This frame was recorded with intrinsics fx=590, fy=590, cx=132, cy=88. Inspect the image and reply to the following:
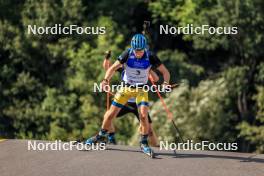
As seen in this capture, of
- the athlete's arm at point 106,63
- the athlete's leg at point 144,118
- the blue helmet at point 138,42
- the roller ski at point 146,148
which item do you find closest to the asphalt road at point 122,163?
the roller ski at point 146,148

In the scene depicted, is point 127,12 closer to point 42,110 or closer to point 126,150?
point 42,110

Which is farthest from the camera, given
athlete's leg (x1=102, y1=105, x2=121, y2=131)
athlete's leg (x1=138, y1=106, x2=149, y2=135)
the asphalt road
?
athlete's leg (x1=102, y1=105, x2=121, y2=131)

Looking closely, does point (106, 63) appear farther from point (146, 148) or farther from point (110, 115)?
point (146, 148)

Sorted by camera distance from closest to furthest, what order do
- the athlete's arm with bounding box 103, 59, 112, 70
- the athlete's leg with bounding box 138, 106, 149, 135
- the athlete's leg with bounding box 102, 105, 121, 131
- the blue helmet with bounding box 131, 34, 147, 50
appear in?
the blue helmet with bounding box 131, 34, 147, 50 < the athlete's leg with bounding box 138, 106, 149, 135 < the athlete's leg with bounding box 102, 105, 121, 131 < the athlete's arm with bounding box 103, 59, 112, 70

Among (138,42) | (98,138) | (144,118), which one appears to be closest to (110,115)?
(98,138)

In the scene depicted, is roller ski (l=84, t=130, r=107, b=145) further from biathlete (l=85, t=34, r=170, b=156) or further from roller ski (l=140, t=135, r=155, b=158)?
roller ski (l=140, t=135, r=155, b=158)

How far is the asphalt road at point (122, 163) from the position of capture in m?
8.88

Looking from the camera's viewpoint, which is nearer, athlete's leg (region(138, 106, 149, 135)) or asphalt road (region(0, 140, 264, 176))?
asphalt road (region(0, 140, 264, 176))

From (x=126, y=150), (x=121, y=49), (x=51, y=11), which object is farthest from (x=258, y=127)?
(x=126, y=150)

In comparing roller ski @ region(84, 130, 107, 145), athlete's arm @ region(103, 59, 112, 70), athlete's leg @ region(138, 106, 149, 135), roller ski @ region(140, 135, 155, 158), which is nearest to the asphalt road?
roller ski @ region(140, 135, 155, 158)

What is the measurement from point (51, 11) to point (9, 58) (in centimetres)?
291

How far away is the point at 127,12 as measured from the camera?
28.5 meters

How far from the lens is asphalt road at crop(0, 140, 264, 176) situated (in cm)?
888

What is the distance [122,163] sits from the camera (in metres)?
9.40
